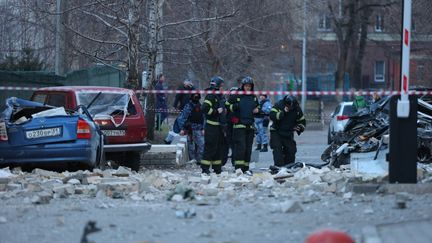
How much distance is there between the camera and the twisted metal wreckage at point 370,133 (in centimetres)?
1616

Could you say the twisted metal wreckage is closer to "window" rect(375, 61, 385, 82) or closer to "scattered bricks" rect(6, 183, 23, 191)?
"scattered bricks" rect(6, 183, 23, 191)

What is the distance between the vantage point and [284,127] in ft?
54.5

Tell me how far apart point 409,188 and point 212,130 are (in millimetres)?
5516

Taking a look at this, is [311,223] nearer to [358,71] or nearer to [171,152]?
[171,152]

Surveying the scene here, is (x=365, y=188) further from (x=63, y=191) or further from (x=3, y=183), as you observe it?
(x=3, y=183)

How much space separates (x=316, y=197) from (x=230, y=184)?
2.11 m

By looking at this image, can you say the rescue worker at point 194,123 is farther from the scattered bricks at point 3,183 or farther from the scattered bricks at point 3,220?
the scattered bricks at point 3,220

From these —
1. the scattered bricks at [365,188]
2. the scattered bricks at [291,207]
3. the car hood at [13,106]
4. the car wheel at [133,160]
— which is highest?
the car hood at [13,106]

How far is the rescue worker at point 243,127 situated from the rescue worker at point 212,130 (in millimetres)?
262

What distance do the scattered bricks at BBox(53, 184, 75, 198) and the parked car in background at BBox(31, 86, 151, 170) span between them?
14.9 feet

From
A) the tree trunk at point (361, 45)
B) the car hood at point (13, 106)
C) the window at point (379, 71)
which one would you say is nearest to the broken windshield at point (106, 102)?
the car hood at point (13, 106)

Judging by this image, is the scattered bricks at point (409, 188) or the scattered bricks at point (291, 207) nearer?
the scattered bricks at point (291, 207)

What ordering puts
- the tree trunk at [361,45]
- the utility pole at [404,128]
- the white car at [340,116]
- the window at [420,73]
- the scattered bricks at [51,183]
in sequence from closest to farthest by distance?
the utility pole at [404,128] → the scattered bricks at [51,183] → the white car at [340,116] → the window at [420,73] → the tree trunk at [361,45]

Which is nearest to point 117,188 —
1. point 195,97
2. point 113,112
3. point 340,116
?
point 113,112
